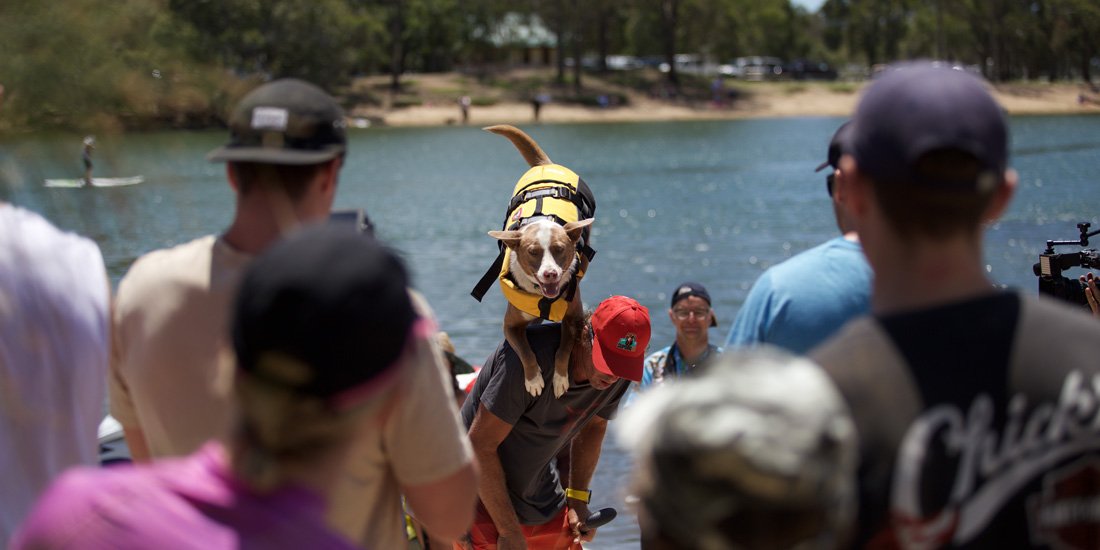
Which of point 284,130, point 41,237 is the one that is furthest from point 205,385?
point 284,130

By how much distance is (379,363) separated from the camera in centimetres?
211

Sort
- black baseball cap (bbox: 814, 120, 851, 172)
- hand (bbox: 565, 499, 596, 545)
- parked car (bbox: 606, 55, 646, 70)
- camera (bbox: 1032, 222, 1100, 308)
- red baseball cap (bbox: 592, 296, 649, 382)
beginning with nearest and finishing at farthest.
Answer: black baseball cap (bbox: 814, 120, 851, 172) < red baseball cap (bbox: 592, 296, 649, 382) < hand (bbox: 565, 499, 596, 545) < camera (bbox: 1032, 222, 1100, 308) < parked car (bbox: 606, 55, 646, 70)

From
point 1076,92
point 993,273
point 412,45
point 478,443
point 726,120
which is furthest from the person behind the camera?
point 412,45

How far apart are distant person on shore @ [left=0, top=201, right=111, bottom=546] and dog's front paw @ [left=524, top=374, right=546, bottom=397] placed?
274 centimetres

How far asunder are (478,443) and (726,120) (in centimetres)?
7556

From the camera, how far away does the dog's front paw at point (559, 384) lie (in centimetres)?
552

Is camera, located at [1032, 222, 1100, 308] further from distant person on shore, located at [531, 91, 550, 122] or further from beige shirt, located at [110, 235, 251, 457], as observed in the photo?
distant person on shore, located at [531, 91, 550, 122]

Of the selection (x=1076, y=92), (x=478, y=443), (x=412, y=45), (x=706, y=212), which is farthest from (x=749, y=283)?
(x=412, y=45)

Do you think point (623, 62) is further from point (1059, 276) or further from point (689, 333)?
point (1059, 276)

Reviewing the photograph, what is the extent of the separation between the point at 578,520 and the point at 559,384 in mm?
869

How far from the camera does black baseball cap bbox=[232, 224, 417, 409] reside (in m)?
2.00

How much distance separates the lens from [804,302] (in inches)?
118

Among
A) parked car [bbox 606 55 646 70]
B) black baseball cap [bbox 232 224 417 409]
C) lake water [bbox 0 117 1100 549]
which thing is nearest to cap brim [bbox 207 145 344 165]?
lake water [bbox 0 117 1100 549]

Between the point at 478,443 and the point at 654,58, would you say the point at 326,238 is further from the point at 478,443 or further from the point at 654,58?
the point at 654,58
